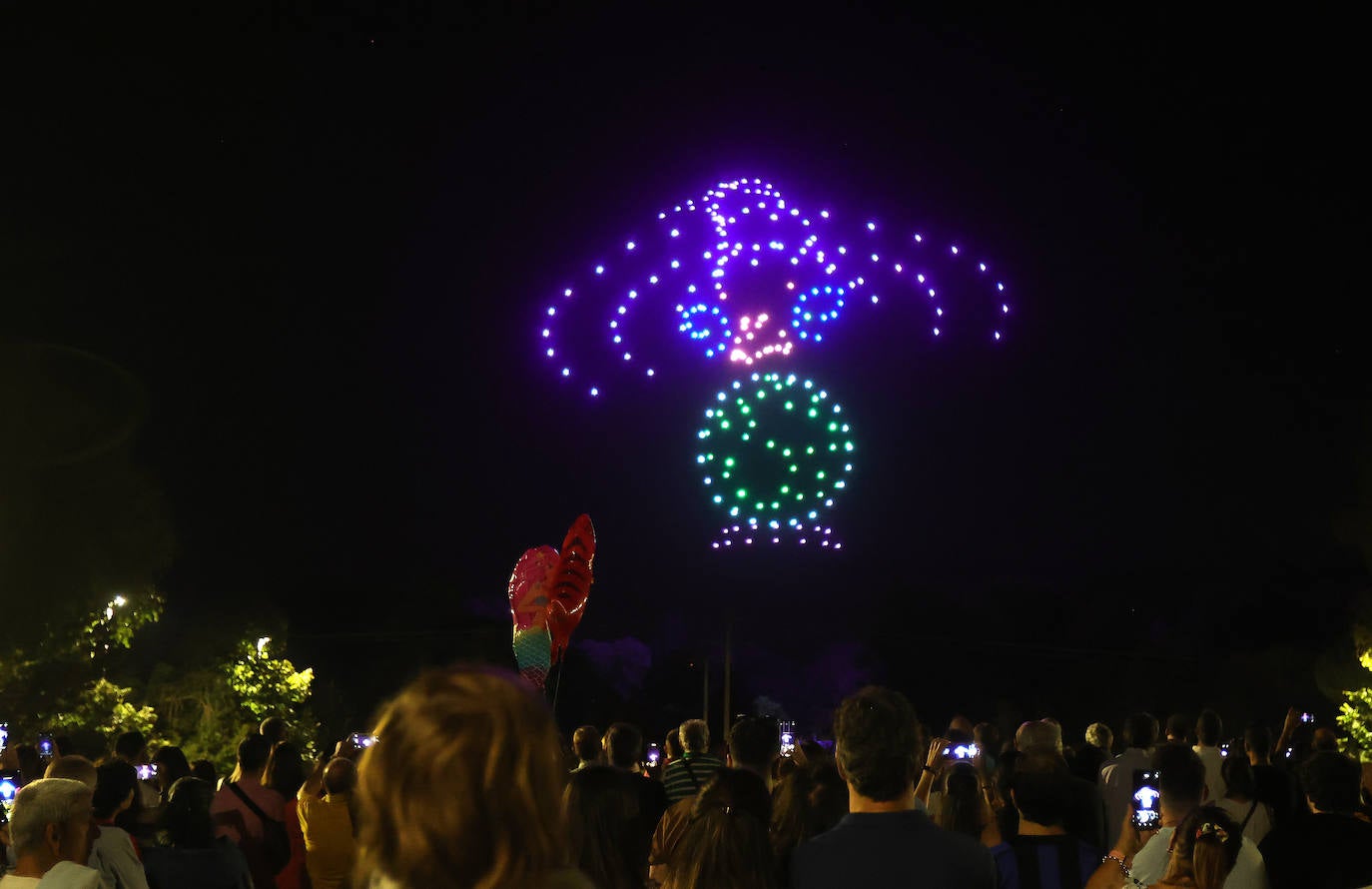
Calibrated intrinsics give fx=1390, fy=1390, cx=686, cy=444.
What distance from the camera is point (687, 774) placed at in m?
7.78

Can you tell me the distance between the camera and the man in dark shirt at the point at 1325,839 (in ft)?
19.0

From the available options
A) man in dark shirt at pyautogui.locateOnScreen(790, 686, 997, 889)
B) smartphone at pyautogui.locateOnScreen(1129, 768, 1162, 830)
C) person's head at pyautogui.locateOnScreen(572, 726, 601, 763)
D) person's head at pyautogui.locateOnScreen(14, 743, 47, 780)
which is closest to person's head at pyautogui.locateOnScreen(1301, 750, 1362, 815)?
smartphone at pyautogui.locateOnScreen(1129, 768, 1162, 830)

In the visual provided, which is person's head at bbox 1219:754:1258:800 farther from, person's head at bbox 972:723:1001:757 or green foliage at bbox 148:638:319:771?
green foliage at bbox 148:638:319:771

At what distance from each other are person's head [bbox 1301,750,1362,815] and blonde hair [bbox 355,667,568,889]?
4.79 metres

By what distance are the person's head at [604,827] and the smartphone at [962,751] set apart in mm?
4858

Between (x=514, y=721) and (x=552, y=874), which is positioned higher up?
(x=514, y=721)

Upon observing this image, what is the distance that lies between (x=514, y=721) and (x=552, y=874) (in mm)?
241

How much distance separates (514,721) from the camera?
2184 mm

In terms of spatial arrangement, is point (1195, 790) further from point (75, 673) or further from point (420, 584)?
point (420, 584)

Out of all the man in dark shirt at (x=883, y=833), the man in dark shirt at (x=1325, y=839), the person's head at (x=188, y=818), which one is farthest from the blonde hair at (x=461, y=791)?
the man in dark shirt at (x=1325, y=839)

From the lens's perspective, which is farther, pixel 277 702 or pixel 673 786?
pixel 277 702

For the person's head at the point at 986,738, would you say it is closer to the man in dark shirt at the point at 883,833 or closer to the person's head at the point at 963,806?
the person's head at the point at 963,806

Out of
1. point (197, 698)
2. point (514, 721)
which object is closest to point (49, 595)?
point (197, 698)

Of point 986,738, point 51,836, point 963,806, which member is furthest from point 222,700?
point 963,806
